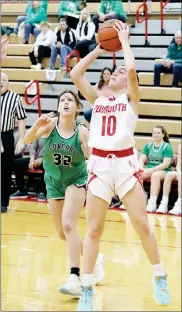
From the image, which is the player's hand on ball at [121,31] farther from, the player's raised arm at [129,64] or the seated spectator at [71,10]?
the seated spectator at [71,10]

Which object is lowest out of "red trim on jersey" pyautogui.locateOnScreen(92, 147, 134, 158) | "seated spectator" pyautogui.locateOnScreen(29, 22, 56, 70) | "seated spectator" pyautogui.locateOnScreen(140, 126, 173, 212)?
"seated spectator" pyautogui.locateOnScreen(140, 126, 173, 212)

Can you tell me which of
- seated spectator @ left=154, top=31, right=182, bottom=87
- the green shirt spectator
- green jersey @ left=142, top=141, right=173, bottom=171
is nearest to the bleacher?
seated spectator @ left=154, top=31, right=182, bottom=87

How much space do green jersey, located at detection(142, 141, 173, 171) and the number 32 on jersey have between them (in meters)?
4.75

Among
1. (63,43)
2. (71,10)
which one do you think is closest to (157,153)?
(63,43)

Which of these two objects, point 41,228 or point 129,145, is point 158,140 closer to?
point 41,228

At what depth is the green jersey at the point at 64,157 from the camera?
6.08m

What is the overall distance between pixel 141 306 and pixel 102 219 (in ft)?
3.22

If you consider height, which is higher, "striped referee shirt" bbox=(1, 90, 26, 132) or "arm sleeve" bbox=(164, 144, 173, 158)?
"striped referee shirt" bbox=(1, 90, 26, 132)

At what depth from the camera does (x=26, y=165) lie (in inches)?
452

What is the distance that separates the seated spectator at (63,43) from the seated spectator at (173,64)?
78.1 inches

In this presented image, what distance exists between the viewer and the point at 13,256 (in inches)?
299

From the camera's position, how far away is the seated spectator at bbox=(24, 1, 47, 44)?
596 inches

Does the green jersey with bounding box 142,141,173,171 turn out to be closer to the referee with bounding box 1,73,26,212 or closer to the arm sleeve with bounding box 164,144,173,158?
the arm sleeve with bounding box 164,144,173,158

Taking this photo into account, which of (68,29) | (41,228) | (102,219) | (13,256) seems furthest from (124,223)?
(68,29)
